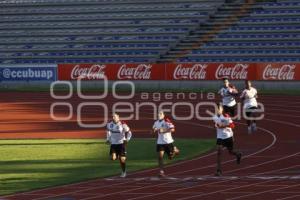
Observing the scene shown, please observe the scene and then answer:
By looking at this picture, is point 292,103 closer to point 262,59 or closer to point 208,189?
point 262,59

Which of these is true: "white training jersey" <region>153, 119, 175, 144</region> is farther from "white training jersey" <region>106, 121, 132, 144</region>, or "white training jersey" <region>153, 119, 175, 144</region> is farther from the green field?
the green field

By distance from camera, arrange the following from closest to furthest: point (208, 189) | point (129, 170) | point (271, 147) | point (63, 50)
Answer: point (208, 189) → point (129, 170) → point (271, 147) → point (63, 50)

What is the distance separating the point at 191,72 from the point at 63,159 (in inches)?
997

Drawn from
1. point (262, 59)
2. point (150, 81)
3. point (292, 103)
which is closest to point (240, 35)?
point (262, 59)

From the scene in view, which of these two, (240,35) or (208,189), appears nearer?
(208,189)

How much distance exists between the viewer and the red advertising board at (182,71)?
4466 centimetres

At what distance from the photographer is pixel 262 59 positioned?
160 ft

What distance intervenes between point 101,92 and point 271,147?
2373cm

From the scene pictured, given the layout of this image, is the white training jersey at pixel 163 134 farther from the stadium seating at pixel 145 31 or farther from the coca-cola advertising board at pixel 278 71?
the stadium seating at pixel 145 31

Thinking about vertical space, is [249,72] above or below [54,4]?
below

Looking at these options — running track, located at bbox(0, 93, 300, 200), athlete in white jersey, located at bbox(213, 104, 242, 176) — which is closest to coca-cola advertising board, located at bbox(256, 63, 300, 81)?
running track, located at bbox(0, 93, 300, 200)

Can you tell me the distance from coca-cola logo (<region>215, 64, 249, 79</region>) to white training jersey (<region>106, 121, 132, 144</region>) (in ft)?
89.0

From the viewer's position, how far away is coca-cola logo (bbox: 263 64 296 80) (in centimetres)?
4425

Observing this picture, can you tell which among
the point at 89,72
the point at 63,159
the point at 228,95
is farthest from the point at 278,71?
the point at 63,159
